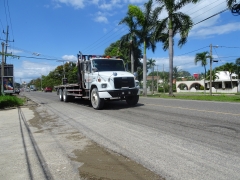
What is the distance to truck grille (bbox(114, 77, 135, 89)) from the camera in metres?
11.9

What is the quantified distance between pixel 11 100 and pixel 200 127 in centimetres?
1407

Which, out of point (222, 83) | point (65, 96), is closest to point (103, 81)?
point (65, 96)

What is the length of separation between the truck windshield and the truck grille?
134 centimetres

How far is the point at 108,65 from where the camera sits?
1335 cm

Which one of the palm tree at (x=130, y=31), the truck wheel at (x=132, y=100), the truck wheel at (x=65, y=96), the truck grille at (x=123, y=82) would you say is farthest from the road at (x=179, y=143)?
the palm tree at (x=130, y=31)

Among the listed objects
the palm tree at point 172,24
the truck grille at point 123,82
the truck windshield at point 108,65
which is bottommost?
the truck grille at point 123,82

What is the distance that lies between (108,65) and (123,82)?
173 centimetres

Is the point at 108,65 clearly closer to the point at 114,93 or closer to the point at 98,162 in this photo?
the point at 114,93

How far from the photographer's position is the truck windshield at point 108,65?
43.0 ft

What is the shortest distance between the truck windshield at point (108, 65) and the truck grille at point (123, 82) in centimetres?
134

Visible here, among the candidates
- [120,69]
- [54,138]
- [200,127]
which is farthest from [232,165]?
[120,69]

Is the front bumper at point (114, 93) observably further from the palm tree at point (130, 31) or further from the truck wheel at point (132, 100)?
the palm tree at point (130, 31)

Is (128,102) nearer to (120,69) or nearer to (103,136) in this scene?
(120,69)

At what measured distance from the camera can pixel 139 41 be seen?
31.1m
